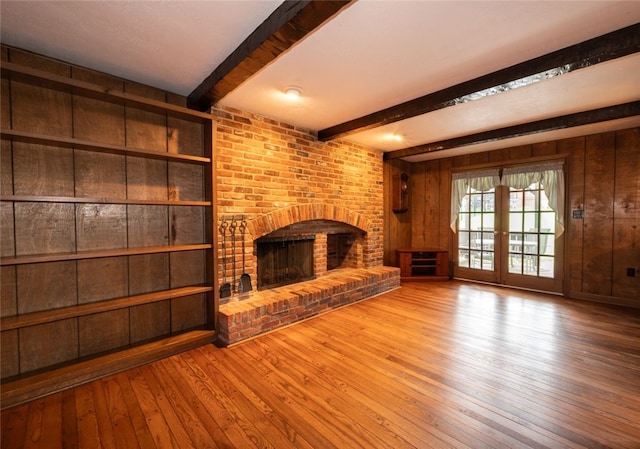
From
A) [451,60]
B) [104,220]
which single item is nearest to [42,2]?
[104,220]

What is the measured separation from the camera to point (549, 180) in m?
4.27

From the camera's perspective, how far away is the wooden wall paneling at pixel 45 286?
1.98 meters

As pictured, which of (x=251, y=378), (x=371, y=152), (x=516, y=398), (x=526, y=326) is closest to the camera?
(x=516, y=398)

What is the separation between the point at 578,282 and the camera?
4.07m

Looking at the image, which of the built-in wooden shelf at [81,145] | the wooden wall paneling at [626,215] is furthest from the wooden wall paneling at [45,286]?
the wooden wall paneling at [626,215]

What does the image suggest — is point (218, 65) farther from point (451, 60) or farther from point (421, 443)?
point (421, 443)

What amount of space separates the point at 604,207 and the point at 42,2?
611cm

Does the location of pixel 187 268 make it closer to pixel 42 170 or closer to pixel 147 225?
pixel 147 225

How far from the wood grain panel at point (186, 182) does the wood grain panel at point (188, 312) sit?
3.35 ft

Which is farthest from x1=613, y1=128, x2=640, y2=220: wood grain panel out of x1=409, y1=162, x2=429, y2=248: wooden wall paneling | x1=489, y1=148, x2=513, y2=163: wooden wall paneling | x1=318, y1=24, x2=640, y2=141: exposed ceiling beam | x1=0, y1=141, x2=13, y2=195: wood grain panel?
x1=0, y1=141, x2=13, y2=195: wood grain panel

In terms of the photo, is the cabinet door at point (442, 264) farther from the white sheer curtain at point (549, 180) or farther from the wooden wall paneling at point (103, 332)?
the wooden wall paneling at point (103, 332)

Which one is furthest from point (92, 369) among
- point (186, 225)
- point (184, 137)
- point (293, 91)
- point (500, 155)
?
point (500, 155)

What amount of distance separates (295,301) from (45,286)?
6.96 feet

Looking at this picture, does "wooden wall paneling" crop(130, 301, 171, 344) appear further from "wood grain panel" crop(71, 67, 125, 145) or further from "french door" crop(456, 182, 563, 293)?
"french door" crop(456, 182, 563, 293)
